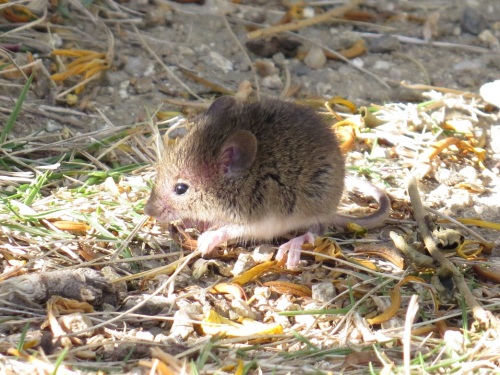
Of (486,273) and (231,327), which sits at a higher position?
(231,327)

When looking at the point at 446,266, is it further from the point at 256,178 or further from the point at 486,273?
the point at 256,178

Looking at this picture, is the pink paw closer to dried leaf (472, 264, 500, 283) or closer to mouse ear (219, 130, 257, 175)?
mouse ear (219, 130, 257, 175)

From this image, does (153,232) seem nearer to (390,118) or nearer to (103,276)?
(103,276)

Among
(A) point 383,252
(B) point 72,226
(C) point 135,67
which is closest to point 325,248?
(A) point 383,252

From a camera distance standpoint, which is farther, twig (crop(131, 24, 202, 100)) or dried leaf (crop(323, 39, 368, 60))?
dried leaf (crop(323, 39, 368, 60))

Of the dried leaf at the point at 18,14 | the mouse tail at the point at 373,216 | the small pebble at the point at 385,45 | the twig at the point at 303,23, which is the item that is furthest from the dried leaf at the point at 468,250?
the dried leaf at the point at 18,14

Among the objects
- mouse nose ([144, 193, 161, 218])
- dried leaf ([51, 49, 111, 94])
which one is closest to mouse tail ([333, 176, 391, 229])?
mouse nose ([144, 193, 161, 218])
